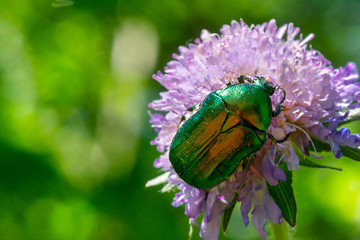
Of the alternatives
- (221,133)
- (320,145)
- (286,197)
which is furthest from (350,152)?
(221,133)

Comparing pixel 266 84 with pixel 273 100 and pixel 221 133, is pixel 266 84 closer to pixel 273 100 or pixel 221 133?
pixel 273 100

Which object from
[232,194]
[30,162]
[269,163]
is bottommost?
[30,162]

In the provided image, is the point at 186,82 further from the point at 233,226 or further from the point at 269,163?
the point at 233,226

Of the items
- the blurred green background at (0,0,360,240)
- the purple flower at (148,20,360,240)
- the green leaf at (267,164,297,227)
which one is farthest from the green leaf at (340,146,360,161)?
the blurred green background at (0,0,360,240)

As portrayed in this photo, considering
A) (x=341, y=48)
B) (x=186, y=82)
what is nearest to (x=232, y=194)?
(x=186, y=82)

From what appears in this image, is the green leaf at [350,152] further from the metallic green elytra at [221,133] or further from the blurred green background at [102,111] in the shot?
the blurred green background at [102,111]

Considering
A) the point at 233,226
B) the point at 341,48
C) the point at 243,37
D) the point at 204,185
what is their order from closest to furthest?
the point at 204,185
the point at 243,37
the point at 233,226
the point at 341,48
